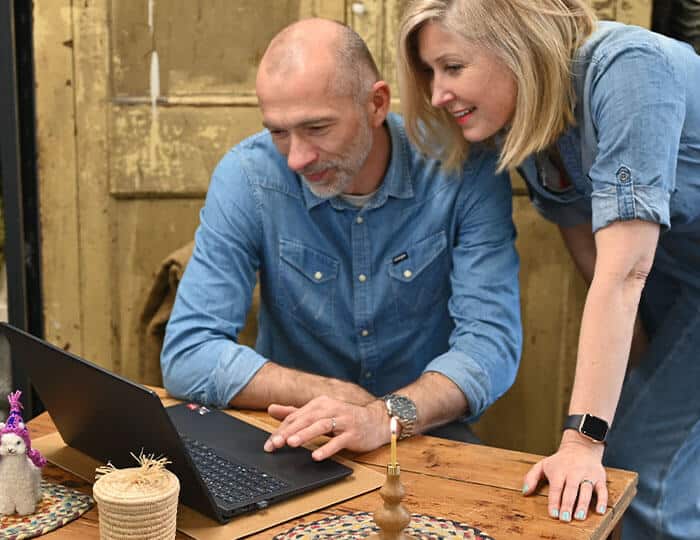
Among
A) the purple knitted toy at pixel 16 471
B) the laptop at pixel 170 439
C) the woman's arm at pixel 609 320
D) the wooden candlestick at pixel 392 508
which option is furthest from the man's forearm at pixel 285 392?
the wooden candlestick at pixel 392 508

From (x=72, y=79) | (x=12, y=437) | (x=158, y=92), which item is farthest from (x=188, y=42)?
(x=12, y=437)

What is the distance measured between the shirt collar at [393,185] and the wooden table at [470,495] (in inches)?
22.2

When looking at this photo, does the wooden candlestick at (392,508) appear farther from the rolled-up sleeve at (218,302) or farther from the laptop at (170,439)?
the rolled-up sleeve at (218,302)

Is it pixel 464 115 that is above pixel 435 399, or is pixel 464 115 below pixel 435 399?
above

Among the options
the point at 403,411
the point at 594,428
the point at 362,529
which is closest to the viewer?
the point at 362,529

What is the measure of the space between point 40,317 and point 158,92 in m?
0.70

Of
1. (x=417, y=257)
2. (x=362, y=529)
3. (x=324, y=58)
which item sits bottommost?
(x=362, y=529)

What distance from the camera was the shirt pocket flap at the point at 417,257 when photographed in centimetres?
185

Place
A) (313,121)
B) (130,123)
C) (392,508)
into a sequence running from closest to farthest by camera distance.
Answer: (392,508), (313,121), (130,123)

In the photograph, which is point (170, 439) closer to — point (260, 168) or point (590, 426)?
point (590, 426)

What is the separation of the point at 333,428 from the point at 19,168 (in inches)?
58.4

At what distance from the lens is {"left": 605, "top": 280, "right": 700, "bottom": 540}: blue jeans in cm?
183

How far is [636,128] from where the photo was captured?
1438mm

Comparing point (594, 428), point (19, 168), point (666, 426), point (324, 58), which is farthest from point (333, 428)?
point (19, 168)
